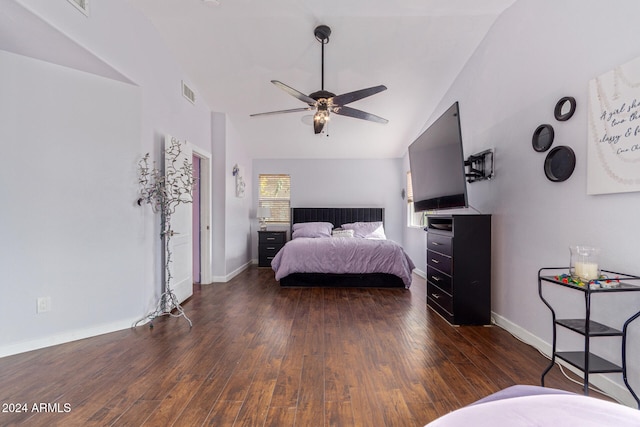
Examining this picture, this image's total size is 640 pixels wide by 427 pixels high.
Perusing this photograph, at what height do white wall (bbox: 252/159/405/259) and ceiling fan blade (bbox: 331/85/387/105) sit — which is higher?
ceiling fan blade (bbox: 331/85/387/105)

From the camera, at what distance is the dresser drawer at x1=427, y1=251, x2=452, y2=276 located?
3023mm

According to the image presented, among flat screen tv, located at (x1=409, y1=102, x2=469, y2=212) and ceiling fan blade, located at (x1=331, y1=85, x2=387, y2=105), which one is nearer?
flat screen tv, located at (x1=409, y1=102, x2=469, y2=212)

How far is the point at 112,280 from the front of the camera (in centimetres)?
278

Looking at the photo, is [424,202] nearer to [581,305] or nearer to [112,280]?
[581,305]

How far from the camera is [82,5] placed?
2.26 metres

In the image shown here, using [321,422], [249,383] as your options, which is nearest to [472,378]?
[321,422]

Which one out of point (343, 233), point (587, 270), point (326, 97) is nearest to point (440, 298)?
point (587, 270)

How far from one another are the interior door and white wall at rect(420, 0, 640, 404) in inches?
134

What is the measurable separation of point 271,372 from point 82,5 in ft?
10.0

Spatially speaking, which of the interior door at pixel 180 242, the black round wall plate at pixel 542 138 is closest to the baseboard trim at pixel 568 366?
the black round wall plate at pixel 542 138

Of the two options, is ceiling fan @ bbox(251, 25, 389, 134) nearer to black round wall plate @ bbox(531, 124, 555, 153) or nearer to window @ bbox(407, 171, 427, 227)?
black round wall plate @ bbox(531, 124, 555, 153)

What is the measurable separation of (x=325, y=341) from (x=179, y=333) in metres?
1.35

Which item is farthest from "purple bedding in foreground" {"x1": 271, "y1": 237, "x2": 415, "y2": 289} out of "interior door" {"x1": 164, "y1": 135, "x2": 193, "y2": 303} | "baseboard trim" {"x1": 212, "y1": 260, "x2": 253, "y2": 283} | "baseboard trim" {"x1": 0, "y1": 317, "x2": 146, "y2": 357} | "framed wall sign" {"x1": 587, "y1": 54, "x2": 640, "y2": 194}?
"framed wall sign" {"x1": 587, "y1": 54, "x2": 640, "y2": 194}

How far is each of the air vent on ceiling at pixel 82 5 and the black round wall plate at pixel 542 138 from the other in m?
3.67
